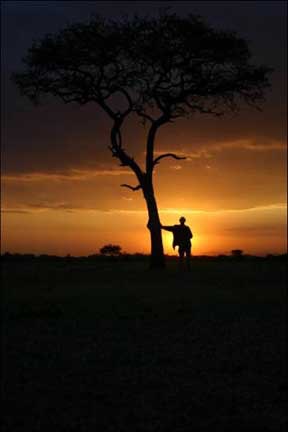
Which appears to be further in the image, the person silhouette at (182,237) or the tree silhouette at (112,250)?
the tree silhouette at (112,250)

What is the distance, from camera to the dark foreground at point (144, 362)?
7.87 m

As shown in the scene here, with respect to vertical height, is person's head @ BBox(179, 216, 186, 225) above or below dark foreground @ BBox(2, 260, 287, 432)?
above

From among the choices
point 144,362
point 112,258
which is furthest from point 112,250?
point 144,362

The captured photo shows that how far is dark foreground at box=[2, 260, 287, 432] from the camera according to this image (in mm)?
7871

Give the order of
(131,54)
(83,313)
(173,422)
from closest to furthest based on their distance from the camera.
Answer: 1. (173,422)
2. (83,313)
3. (131,54)

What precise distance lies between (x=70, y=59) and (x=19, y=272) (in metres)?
10.3

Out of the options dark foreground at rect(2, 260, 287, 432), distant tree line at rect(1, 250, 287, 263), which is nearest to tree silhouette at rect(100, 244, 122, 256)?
distant tree line at rect(1, 250, 287, 263)

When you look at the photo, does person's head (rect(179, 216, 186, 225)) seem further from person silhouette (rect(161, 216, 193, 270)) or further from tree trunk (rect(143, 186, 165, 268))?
tree trunk (rect(143, 186, 165, 268))

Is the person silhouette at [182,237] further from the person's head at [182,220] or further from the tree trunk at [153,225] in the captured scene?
the tree trunk at [153,225]

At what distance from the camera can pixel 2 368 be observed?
10.2 meters

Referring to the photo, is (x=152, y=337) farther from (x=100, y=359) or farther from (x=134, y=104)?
(x=134, y=104)

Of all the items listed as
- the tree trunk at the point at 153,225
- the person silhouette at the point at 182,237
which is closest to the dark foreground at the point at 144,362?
the person silhouette at the point at 182,237

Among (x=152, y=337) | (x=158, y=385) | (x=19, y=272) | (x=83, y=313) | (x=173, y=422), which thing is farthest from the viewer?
(x=19, y=272)

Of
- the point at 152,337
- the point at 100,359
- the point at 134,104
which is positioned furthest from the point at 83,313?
the point at 134,104
